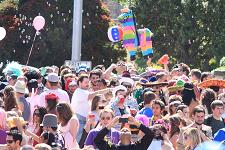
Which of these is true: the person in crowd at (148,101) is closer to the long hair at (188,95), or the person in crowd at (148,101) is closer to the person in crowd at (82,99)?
the long hair at (188,95)

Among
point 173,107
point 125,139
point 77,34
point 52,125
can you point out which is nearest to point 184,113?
point 173,107

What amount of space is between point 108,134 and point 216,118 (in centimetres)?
192

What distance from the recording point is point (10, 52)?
36.2m

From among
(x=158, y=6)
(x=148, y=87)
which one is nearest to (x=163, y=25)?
(x=158, y=6)

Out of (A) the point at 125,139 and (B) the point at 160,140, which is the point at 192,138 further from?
(A) the point at 125,139

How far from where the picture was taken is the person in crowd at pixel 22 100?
45.2 feet

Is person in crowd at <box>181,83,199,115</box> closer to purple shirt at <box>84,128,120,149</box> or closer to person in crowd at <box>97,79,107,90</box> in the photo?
person in crowd at <box>97,79,107,90</box>

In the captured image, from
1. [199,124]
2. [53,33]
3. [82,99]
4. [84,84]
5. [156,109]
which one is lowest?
[199,124]

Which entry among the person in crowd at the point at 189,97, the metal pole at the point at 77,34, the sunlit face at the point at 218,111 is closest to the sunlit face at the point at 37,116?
the sunlit face at the point at 218,111

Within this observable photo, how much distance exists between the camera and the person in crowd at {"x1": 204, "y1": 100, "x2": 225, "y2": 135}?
1344 centimetres

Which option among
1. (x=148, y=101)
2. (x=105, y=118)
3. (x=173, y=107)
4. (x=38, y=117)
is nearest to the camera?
(x=105, y=118)

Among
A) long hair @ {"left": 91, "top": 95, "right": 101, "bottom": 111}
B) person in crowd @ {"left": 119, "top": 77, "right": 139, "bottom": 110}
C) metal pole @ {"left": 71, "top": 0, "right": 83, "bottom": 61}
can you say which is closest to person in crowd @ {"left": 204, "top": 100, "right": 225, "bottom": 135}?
long hair @ {"left": 91, "top": 95, "right": 101, "bottom": 111}

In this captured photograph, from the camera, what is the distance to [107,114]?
1248cm

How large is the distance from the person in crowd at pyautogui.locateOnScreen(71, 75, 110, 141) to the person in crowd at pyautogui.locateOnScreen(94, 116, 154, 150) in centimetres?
251
